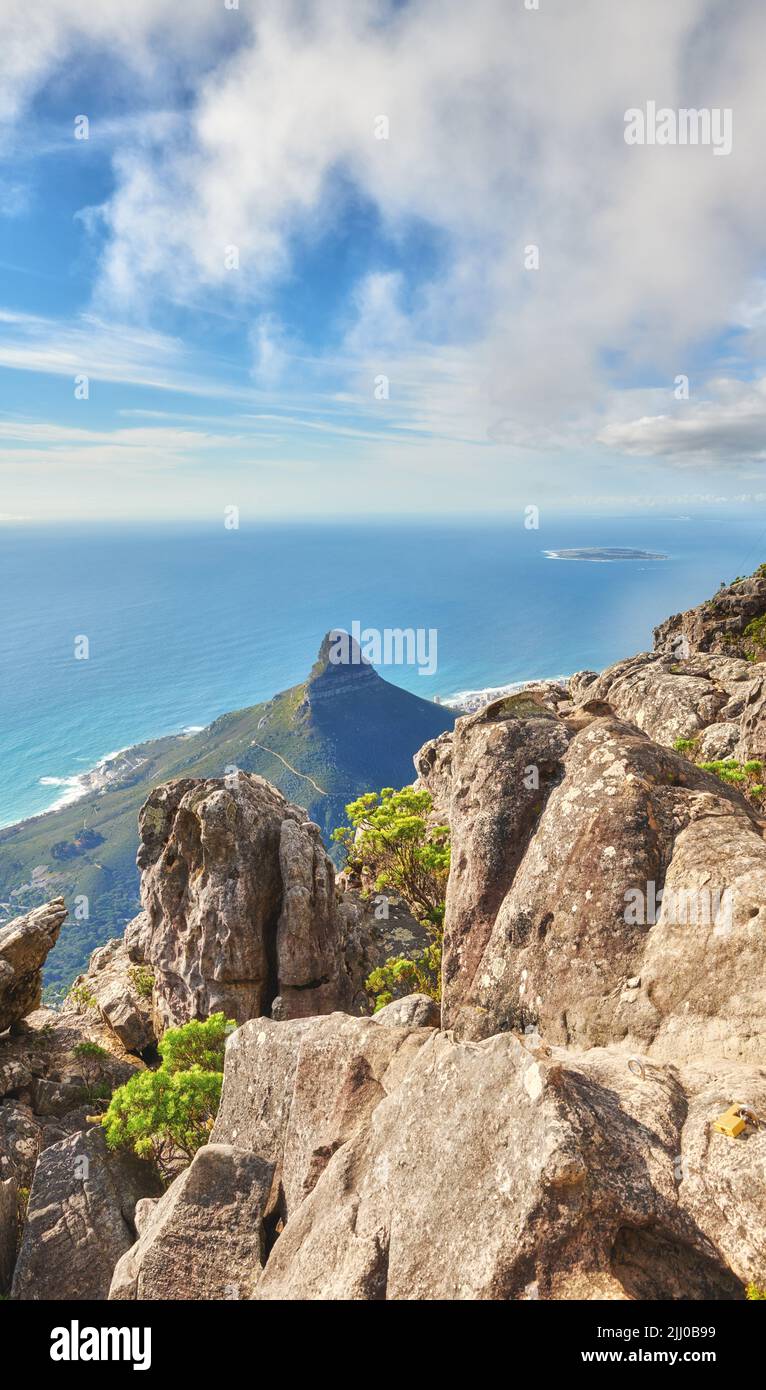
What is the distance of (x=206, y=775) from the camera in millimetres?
173875

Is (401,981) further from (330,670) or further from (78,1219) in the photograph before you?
(330,670)

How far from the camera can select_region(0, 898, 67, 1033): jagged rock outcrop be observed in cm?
1995

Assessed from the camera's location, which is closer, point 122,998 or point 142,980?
point 122,998

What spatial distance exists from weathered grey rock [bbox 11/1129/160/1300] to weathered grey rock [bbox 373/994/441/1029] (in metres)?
6.39

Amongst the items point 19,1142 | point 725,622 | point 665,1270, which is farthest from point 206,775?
point 665,1270

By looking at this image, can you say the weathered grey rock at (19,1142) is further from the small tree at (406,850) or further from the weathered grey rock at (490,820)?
the small tree at (406,850)

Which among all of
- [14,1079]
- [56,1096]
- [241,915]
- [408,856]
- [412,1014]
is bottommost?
[56,1096]

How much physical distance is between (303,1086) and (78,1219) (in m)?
6.22

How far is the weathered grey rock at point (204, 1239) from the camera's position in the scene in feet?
32.8

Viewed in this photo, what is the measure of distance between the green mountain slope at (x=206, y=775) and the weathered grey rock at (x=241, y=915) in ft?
419

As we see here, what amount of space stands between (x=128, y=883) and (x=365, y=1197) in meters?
167

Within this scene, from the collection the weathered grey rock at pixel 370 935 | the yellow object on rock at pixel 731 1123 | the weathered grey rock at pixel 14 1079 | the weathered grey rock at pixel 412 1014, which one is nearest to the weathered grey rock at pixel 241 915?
the weathered grey rock at pixel 370 935
